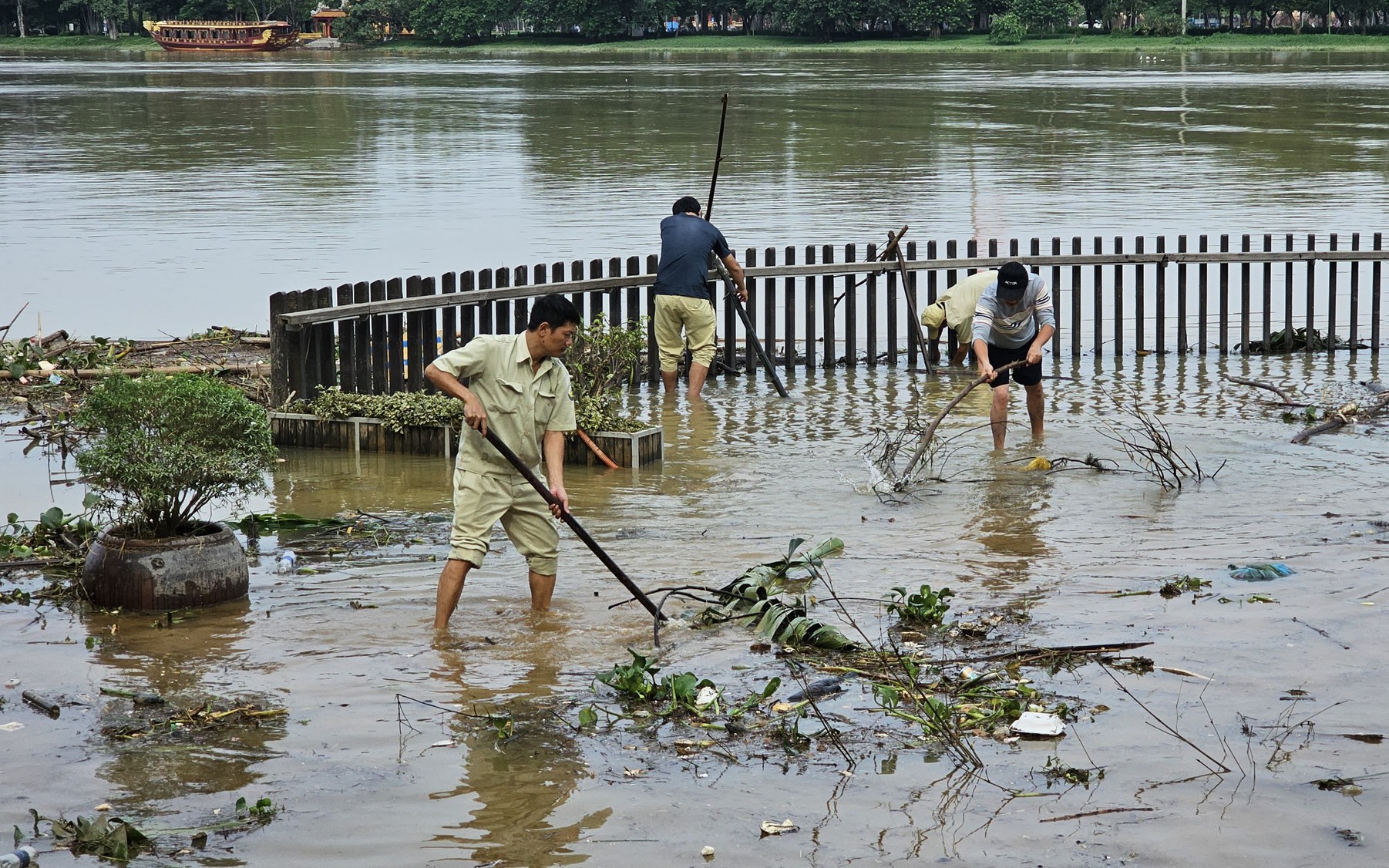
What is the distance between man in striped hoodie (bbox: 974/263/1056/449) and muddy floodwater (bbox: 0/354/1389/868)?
0.65 m

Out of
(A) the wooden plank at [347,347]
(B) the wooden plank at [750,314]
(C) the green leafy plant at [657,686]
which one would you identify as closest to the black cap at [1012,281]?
(B) the wooden plank at [750,314]

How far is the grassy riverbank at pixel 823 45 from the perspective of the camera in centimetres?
8888

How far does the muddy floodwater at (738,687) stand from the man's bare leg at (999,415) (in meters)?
0.49

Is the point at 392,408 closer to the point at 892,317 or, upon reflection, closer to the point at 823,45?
the point at 892,317

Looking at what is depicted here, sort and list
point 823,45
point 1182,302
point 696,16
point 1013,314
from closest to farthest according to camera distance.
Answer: point 1013,314 < point 1182,302 < point 823,45 < point 696,16

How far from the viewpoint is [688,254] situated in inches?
490

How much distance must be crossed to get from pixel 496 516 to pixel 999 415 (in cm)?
486

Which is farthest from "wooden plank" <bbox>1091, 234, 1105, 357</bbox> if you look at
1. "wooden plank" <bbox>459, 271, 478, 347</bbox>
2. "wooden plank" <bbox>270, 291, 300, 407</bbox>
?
"wooden plank" <bbox>270, 291, 300, 407</bbox>

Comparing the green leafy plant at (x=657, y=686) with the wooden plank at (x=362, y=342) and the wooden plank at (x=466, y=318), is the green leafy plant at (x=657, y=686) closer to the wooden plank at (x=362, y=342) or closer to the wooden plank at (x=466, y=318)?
the wooden plank at (x=362, y=342)

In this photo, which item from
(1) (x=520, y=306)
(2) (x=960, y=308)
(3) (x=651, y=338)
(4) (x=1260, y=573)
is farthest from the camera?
(3) (x=651, y=338)

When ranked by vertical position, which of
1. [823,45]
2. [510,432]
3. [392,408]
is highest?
[823,45]

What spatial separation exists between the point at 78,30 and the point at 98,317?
13253cm

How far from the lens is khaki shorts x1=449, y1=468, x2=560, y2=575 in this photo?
6.96 meters

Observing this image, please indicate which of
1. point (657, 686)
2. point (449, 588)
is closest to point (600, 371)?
point (449, 588)
